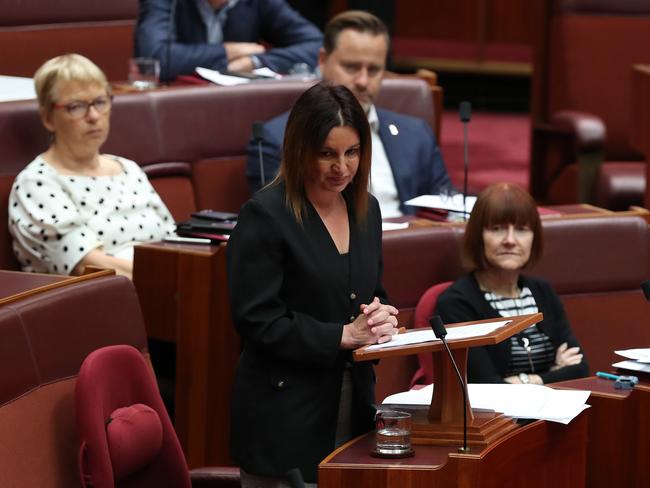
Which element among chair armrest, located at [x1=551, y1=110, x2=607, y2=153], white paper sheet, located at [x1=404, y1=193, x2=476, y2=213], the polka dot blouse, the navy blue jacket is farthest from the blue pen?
chair armrest, located at [x1=551, y1=110, x2=607, y2=153]

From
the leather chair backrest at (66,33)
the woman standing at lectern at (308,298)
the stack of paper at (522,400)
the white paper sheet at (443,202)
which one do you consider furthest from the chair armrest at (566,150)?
the woman standing at lectern at (308,298)

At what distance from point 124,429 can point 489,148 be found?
4.05 m

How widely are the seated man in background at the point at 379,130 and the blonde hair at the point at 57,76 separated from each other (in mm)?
454

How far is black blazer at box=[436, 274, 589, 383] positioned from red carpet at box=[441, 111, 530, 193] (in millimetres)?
2235

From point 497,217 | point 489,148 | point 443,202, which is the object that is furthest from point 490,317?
point 489,148

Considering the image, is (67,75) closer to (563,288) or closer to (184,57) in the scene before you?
(184,57)

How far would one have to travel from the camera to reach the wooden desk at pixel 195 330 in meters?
2.62

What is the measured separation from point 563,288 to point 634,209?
266mm

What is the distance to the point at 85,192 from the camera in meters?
2.87

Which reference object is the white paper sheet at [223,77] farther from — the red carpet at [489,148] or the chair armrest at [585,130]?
the red carpet at [489,148]

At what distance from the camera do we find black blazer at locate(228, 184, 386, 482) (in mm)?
1878

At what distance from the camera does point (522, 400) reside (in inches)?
77.6

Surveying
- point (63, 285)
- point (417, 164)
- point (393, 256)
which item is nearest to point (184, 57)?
point (417, 164)

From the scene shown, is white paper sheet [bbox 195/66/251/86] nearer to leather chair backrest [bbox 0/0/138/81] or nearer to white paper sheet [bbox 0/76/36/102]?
leather chair backrest [bbox 0/0/138/81]
